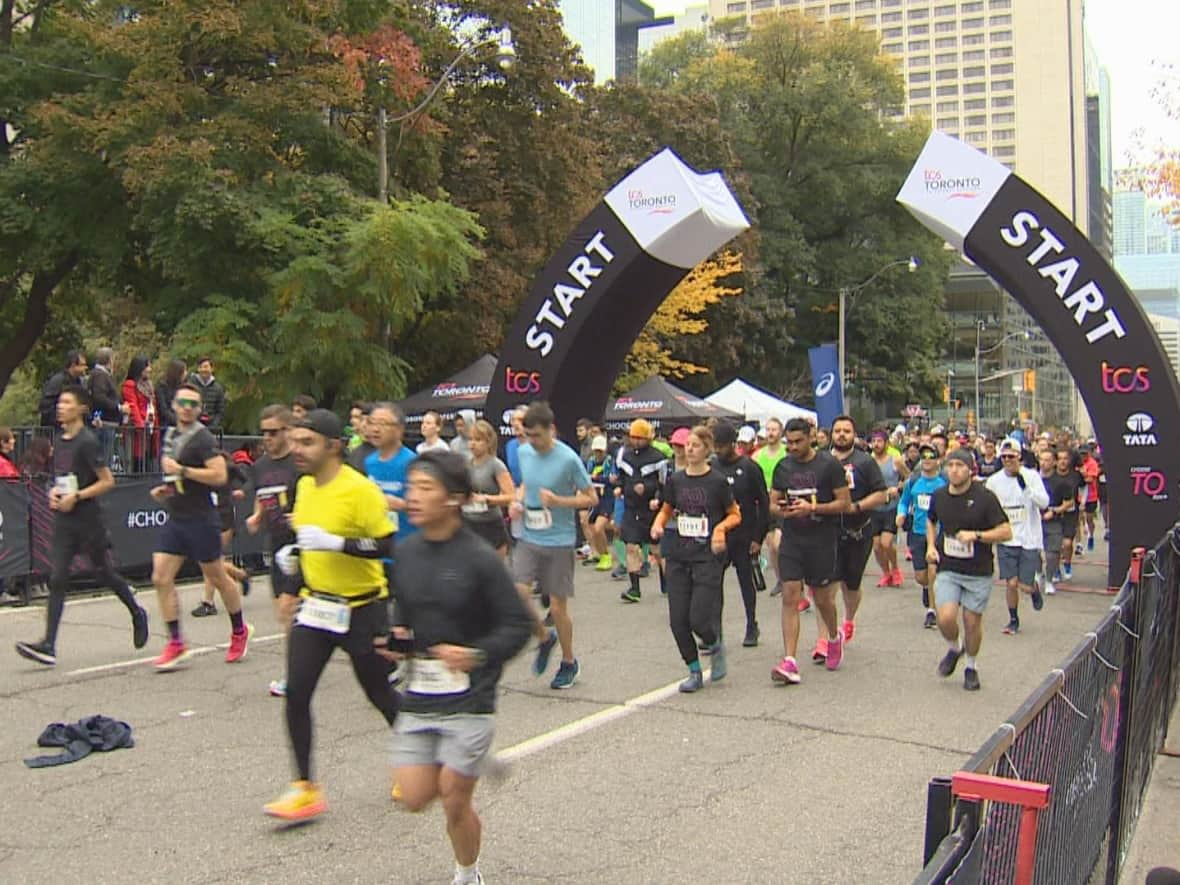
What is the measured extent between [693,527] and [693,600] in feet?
1.57

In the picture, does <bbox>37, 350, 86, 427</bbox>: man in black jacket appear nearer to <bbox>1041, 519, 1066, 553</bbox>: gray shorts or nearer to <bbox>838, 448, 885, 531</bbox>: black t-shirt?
<bbox>838, 448, 885, 531</bbox>: black t-shirt

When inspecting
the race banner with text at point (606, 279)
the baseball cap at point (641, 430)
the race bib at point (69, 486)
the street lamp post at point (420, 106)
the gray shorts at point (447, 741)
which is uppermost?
the street lamp post at point (420, 106)

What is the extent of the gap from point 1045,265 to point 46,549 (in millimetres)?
11593

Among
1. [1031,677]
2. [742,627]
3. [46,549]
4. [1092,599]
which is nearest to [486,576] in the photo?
[1031,677]

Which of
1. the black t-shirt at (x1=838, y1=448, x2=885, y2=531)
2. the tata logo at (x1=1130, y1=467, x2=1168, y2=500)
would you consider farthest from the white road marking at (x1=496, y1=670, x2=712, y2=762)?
the tata logo at (x1=1130, y1=467, x2=1168, y2=500)

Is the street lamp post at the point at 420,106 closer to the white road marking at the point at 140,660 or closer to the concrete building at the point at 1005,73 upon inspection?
the white road marking at the point at 140,660

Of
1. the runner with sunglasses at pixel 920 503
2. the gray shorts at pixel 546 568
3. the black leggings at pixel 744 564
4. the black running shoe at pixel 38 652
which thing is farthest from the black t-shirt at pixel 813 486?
the black running shoe at pixel 38 652

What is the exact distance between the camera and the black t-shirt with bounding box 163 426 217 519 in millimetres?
8102

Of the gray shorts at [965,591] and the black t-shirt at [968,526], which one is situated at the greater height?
the black t-shirt at [968,526]

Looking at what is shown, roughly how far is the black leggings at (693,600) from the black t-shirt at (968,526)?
1645 mm

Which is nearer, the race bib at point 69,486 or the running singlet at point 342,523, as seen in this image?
the running singlet at point 342,523

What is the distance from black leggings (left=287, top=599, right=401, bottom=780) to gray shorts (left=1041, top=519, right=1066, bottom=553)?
1055 centimetres

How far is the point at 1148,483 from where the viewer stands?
13.8 metres

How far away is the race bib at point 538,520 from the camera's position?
776 centimetres
